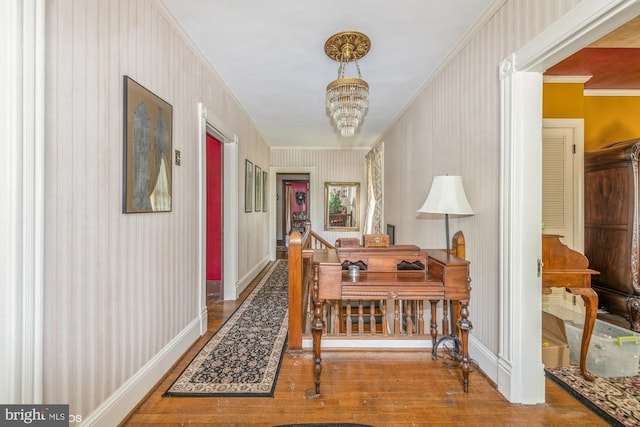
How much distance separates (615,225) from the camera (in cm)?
304

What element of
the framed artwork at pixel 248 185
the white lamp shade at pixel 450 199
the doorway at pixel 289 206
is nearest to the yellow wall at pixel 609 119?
the white lamp shade at pixel 450 199

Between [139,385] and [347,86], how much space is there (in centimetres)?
266

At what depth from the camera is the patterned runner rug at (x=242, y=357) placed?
2.07 meters

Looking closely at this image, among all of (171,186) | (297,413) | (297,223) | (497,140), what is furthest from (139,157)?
(297,223)

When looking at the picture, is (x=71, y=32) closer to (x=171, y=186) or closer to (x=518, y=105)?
(x=171, y=186)

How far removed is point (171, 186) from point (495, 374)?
2.74 m

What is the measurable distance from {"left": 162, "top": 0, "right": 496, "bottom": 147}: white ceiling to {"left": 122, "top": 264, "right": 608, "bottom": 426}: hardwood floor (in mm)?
2672

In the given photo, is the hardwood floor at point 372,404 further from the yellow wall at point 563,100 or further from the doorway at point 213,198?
the yellow wall at point 563,100

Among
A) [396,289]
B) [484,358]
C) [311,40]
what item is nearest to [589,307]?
[484,358]

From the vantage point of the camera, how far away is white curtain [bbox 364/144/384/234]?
5.97 metres

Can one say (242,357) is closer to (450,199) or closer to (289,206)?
(450,199)

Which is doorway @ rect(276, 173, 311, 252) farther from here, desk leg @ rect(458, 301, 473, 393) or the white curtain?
desk leg @ rect(458, 301, 473, 393)

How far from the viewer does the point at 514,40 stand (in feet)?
6.32

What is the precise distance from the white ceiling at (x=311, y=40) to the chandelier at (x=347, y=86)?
0.07m
